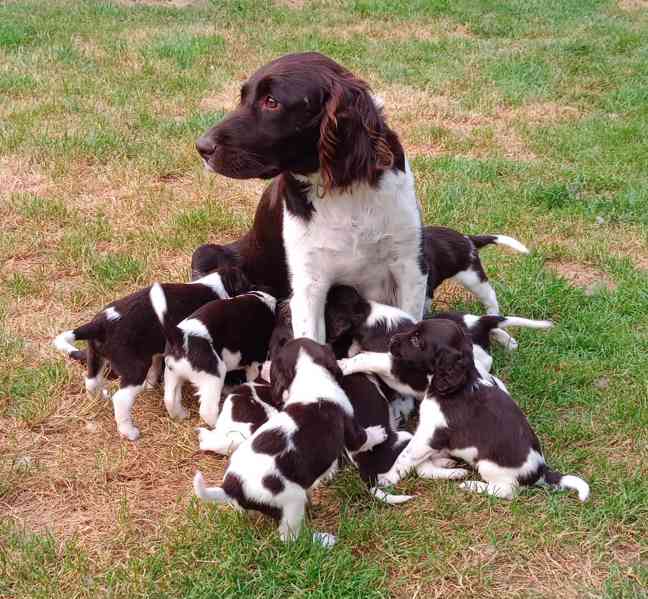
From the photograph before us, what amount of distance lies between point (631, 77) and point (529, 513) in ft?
22.6

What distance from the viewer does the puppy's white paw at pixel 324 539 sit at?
9.54 feet

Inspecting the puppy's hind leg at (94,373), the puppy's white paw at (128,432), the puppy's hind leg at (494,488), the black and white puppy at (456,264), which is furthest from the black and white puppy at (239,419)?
the black and white puppy at (456,264)

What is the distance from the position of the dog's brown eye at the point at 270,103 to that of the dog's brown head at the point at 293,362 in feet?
3.19

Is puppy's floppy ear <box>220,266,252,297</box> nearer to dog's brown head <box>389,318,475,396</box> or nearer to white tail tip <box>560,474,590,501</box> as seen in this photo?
dog's brown head <box>389,318,475,396</box>

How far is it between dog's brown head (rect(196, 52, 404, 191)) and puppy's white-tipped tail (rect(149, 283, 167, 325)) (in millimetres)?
739

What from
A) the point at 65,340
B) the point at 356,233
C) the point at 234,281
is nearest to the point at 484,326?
the point at 356,233

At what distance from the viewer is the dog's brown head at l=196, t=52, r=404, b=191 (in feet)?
10.9

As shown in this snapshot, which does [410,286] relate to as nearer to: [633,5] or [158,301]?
[158,301]

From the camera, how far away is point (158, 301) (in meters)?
3.80

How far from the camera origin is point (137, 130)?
7070 mm

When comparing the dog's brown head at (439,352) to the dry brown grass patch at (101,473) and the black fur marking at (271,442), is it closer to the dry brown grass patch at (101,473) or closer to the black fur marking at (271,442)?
the black fur marking at (271,442)

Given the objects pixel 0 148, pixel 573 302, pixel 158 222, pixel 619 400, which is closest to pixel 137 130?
pixel 0 148

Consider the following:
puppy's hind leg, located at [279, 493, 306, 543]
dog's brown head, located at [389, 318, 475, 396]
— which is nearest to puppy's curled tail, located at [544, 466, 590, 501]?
dog's brown head, located at [389, 318, 475, 396]

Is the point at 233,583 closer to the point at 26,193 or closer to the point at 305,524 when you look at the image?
the point at 305,524
